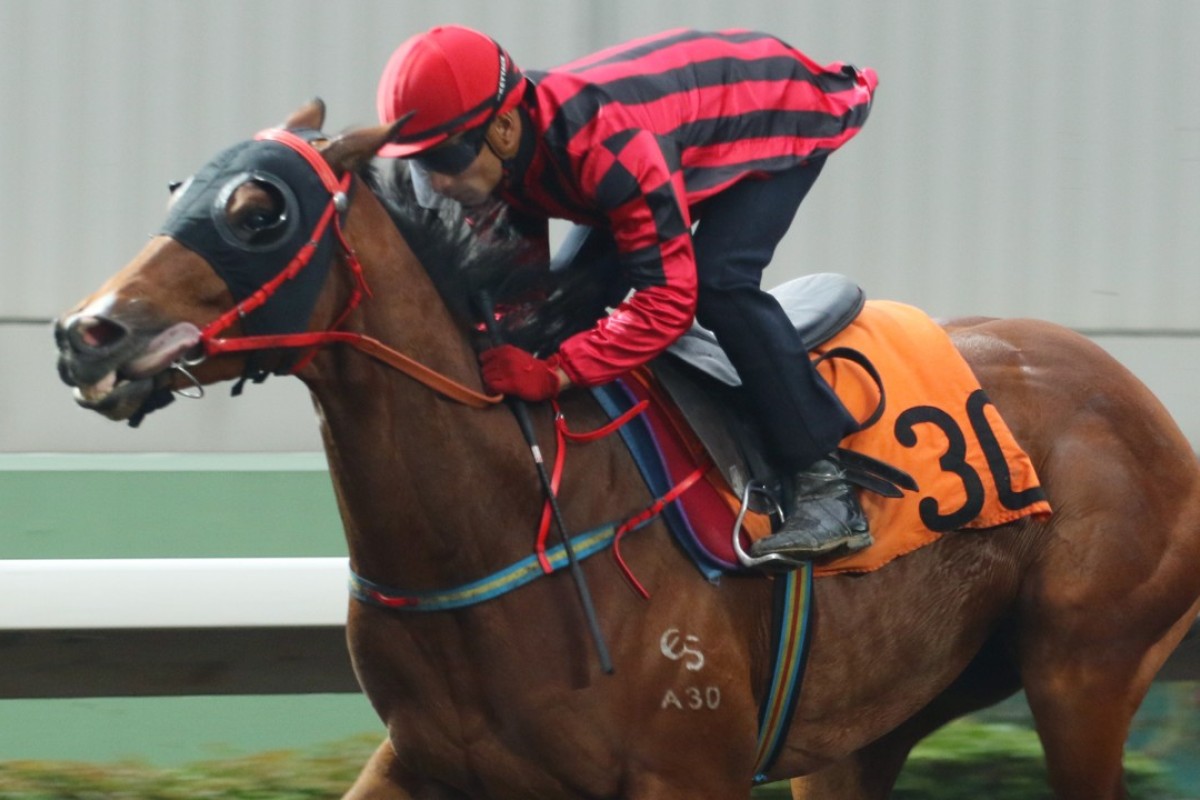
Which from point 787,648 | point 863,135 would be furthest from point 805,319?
point 863,135

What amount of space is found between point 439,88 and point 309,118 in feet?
0.82

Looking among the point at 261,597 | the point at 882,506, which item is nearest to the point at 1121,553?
the point at 882,506

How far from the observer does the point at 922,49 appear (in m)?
5.54

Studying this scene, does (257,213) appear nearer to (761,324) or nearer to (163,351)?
(163,351)

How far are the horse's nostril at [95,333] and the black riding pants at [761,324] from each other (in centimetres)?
114

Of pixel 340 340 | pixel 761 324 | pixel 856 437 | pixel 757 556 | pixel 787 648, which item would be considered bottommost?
pixel 787 648

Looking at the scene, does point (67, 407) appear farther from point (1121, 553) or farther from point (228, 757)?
point (1121, 553)

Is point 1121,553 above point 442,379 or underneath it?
underneath

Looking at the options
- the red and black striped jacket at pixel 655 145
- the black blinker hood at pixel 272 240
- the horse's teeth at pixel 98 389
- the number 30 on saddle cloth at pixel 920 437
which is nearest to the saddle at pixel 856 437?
the number 30 on saddle cloth at pixel 920 437

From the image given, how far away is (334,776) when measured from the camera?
465 centimetres

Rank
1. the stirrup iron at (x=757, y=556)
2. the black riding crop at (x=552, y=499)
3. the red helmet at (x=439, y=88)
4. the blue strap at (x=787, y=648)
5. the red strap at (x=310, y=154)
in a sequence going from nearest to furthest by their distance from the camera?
the red strap at (x=310, y=154) < the red helmet at (x=439, y=88) < the black riding crop at (x=552, y=499) < the stirrup iron at (x=757, y=556) < the blue strap at (x=787, y=648)

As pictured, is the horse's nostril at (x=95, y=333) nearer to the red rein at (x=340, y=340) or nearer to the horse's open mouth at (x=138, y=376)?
the horse's open mouth at (x=138, y=376)

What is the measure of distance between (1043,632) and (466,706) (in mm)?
1346

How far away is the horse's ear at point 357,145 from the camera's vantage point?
2939 millimetres
